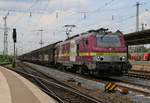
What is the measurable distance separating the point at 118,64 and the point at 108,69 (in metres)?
0.75

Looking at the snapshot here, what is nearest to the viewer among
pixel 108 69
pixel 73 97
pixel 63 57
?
pixel 73 97

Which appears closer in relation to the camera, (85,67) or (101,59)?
(101,59)

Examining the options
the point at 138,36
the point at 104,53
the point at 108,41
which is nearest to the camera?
the point at 104,53

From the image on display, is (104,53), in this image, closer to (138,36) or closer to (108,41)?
(108,41)

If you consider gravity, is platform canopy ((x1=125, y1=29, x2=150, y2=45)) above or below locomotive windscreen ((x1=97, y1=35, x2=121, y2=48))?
above

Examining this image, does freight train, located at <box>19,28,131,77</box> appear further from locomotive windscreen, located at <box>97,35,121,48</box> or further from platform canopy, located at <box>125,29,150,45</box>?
platform canopy, located at <box>125,29,150,45</box>

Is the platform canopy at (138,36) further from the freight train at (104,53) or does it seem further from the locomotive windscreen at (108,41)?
the locomotive windscreen at (108,41)

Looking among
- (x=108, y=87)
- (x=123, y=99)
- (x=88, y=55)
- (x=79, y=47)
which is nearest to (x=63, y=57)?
(x=79, y=47)

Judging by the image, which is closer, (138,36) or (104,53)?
(104,53)

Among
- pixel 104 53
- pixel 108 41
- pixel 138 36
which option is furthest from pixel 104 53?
pixel 138 36

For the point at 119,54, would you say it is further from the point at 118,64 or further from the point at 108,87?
the point at 108,87

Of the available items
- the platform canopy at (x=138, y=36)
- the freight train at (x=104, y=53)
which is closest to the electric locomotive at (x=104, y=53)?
the freight train at (x=104, y=53)

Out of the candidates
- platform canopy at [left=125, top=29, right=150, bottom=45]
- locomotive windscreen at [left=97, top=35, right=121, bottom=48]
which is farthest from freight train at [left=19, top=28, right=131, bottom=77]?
platform canopy at [left=125, top=29, right=150, bottom=45]

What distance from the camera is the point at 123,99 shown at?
679 inches
